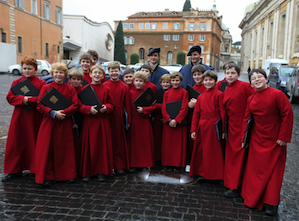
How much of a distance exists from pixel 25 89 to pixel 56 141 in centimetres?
97

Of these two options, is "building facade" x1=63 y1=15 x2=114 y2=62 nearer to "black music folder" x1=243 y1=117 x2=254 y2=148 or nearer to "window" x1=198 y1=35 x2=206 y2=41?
"window" x1=198 y1=35 x2=206 y2=41

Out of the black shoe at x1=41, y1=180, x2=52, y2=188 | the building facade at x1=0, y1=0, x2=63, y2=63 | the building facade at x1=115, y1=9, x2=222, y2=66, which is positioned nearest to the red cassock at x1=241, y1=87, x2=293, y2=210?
the black shoe at x1=41, y1=180, x2=52, y2=188

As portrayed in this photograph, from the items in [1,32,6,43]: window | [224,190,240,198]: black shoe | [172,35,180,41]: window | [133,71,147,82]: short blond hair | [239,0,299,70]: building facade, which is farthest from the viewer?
[172,35,180,41]: window

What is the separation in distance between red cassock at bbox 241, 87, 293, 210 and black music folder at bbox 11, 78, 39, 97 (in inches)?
129

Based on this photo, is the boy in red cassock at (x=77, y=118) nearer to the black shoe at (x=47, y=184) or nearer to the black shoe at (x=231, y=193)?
the black shoe at (x=47, y=184)

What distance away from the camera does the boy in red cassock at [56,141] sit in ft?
14.8

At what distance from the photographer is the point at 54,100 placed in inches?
178

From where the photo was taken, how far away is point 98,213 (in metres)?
3.72

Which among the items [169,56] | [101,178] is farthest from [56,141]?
[169,56]

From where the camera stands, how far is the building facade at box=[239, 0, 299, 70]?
29973 millimetres

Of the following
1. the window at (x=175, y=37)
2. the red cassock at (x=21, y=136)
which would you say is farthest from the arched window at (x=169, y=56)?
the red cassock at (x=21, y=136)

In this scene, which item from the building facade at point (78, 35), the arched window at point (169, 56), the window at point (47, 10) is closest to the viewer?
the window at point (47, 10)

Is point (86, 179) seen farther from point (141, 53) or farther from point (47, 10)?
point (141, 53)

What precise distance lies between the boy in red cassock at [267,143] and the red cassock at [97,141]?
2.23m
